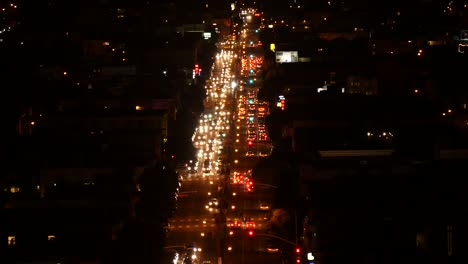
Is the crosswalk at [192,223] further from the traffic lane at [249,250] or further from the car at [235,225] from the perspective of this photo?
the traffic lane at [249,250]

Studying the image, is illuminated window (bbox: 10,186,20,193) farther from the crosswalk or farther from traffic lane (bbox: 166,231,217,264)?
traffic lane (bbox: 166,231,217,264)

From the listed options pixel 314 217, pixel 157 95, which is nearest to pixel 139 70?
pixel 157 95

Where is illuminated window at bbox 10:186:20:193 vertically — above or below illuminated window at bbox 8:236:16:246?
above

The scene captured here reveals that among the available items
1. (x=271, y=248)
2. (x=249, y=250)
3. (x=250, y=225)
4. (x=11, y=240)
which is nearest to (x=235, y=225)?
(x=250, y=225)

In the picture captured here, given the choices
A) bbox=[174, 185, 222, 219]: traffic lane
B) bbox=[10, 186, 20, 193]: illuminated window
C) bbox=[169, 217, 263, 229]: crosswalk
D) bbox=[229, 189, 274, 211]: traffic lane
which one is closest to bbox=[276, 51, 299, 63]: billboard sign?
bbox=[174, 185, 222, 219]: traffic lane

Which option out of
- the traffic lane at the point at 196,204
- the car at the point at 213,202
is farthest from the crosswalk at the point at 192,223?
the car at the point at 213,202

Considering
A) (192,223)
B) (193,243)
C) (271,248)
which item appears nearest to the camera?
(271,248)

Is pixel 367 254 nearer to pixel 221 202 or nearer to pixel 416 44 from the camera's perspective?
pixel 221 202

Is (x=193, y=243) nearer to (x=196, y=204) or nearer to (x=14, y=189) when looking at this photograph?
(x=196, y=204)
